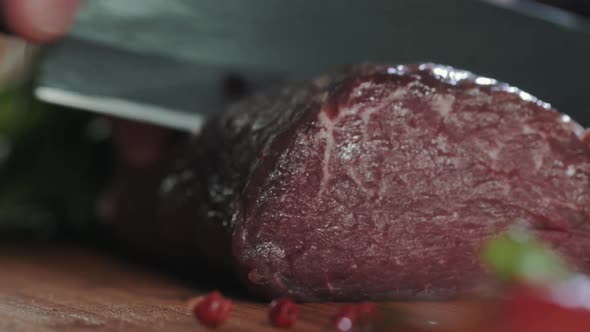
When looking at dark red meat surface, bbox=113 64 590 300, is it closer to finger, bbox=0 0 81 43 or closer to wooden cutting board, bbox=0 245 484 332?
wooden cutting board, bbox=0 245 484 332

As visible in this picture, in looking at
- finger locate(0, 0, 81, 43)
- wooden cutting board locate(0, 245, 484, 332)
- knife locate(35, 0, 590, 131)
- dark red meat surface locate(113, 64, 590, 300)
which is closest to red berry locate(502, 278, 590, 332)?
wooden cutting board locate(0, 245, 484, 332)

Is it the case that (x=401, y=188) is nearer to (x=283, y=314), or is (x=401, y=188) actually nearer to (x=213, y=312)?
(x=283, y=314)

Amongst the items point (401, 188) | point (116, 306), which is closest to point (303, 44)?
point (401, 188)

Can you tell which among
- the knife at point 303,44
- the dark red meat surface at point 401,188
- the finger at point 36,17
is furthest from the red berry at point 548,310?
the finger at point 36,17

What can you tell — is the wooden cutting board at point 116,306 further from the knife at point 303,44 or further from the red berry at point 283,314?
the knife at point 303,44

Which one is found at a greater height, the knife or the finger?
the knife

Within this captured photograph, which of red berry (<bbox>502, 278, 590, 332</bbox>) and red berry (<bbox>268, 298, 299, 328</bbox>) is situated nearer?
red berry (<bbox>502, 278, 590, 332</bbox>)

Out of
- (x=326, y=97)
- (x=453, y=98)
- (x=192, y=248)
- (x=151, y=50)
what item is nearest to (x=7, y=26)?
(x=151, y=50)
